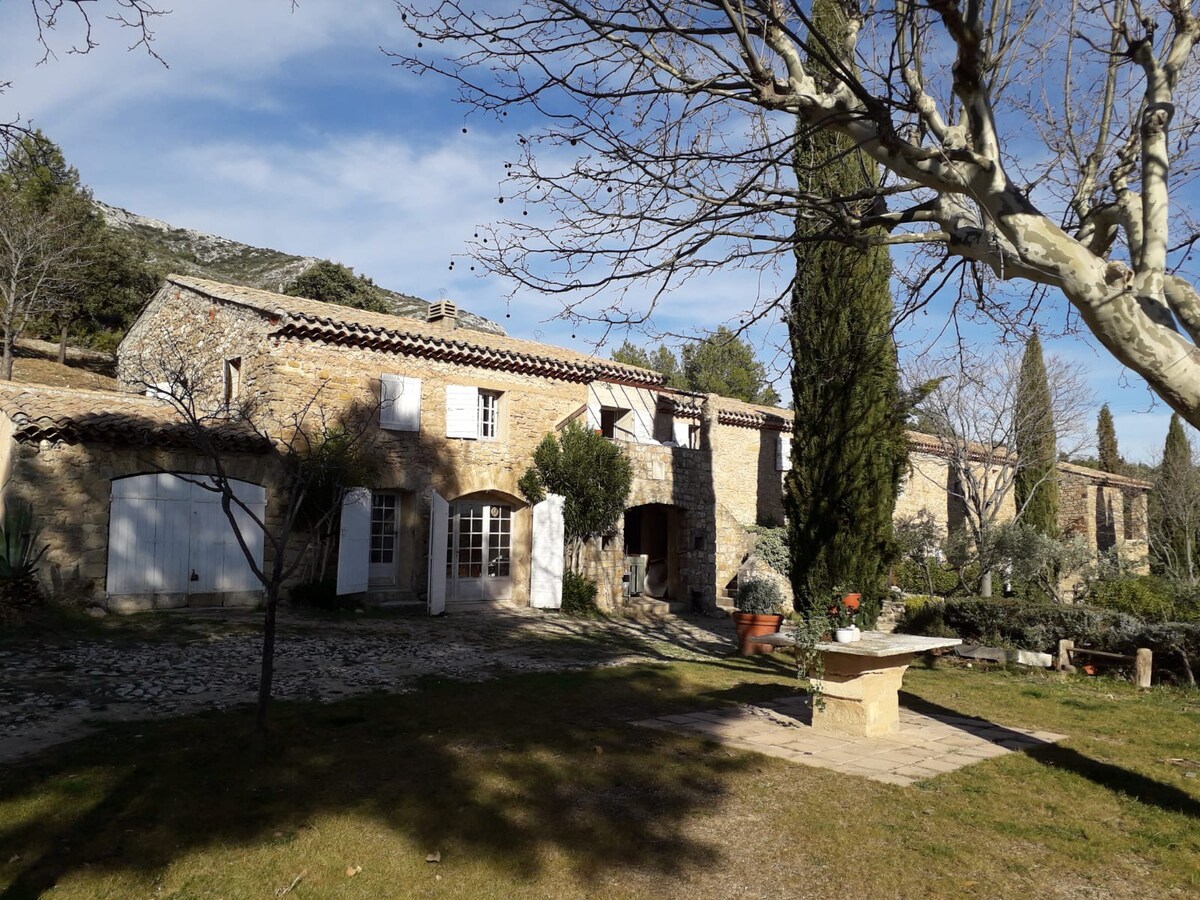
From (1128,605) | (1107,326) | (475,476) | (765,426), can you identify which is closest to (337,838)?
(1107,326)

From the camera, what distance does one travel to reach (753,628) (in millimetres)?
13359

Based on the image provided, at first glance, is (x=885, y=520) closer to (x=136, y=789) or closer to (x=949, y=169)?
(x=949, y=169)

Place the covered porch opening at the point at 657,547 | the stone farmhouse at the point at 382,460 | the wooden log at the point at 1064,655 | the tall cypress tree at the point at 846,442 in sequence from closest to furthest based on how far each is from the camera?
1. the wooden log at the point at 1064,655
2. the stone farmhouse at the point at 382,460
3. the tall cypress tree at the point at 846,442
4. the covered porch opening at the point at 657,547

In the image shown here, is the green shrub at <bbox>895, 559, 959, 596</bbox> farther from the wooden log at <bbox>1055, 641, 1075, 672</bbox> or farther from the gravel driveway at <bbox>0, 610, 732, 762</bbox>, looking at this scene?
the wooden log at <bbox>1055, 641, 1075, 672</bbox>

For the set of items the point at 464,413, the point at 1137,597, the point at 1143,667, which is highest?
the point at 464,413

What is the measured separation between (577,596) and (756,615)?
5.41 m

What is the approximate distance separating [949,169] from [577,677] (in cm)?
708

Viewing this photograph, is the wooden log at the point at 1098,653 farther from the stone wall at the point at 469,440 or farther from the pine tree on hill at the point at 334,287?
the pine tree on hill at the point at 334,287

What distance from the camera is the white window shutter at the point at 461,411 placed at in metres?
Answer: 16.8

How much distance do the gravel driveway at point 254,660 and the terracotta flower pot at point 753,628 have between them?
439mm

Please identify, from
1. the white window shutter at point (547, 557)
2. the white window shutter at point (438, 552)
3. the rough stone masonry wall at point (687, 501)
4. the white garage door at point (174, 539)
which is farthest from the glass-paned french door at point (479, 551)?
the white garage door at point (174, 539)

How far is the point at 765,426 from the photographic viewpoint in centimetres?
2447

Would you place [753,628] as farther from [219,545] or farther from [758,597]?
[219,545]

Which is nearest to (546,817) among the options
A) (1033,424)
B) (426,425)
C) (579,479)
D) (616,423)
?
(426,425)
